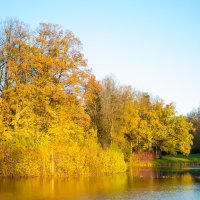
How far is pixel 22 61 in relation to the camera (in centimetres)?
3856

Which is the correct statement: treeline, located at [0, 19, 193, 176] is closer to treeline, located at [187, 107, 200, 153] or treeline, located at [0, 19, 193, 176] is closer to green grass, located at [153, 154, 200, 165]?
green grass, located at [153, 154, 200, 165]

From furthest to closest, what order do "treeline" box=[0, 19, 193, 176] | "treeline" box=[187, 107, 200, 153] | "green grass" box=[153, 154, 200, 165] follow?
"treeline" box=[187, 107, 200, 153]
"green grass" box=[153, 154, 200, 165]
"treeline" box=[0, 19, 193, 176]

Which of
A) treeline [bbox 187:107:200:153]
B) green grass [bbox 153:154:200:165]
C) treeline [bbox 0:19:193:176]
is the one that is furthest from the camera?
treeline [bbox 187:107:200:153]

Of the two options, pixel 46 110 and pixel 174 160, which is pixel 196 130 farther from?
pixel 46 110

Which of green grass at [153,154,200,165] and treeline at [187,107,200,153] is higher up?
treeline at [187,107,200,153]

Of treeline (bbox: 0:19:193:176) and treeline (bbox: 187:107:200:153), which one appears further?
treeline (bbox: 187:107:200:153)

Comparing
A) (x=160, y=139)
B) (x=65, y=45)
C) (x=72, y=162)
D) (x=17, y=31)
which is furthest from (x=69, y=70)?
(x=160, y=139)

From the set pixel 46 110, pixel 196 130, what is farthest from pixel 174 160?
pixel 46 110

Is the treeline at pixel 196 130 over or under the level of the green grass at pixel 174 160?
over

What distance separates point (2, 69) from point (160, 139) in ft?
113

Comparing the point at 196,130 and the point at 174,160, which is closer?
the point at 174,160

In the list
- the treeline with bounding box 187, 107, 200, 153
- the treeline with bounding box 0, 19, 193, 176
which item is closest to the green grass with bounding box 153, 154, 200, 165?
the treeline with bounding box 187, 107, 200, 153

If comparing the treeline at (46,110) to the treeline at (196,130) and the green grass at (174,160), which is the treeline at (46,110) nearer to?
the green grass at (174,160)

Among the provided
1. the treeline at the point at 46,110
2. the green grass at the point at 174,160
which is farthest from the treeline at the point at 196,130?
the treeline at the point at 46,110
